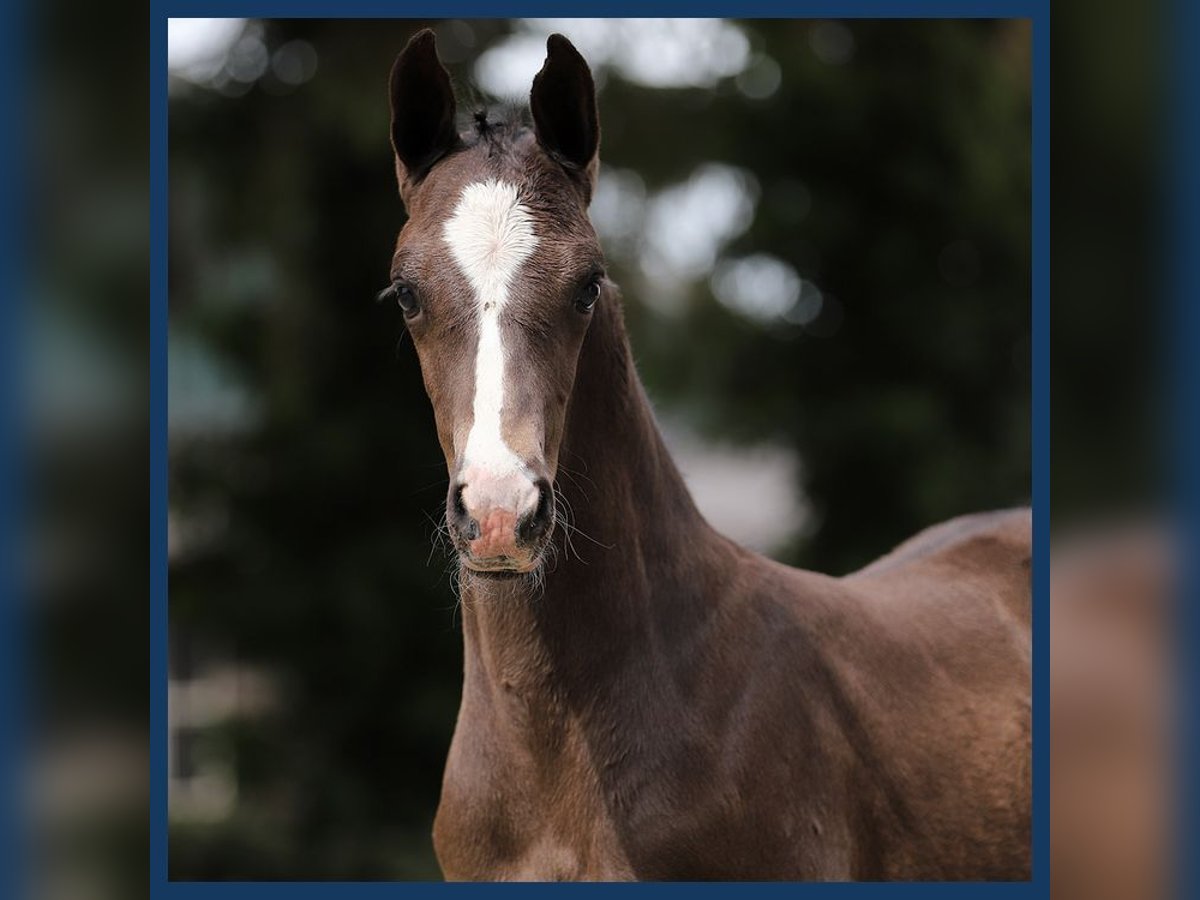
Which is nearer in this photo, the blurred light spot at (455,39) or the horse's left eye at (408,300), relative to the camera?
the horse's left eye at (408,300)

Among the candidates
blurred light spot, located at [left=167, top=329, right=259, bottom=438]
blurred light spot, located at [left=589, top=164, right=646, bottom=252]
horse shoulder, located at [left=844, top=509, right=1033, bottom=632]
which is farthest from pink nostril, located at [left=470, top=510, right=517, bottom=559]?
blurred light spot, located at [left=589, top=164, right=646, bottom=252]

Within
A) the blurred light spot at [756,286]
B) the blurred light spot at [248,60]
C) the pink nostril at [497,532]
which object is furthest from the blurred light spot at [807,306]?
the pink nostril at [497,532]

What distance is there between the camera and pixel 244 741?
763cm

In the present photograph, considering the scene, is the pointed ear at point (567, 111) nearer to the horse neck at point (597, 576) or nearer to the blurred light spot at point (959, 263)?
the horse neck at point (597, 576)

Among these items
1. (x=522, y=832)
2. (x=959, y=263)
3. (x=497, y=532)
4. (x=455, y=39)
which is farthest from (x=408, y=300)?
(x=959, y=263)

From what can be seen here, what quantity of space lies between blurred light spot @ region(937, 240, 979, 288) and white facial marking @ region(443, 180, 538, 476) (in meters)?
6.21

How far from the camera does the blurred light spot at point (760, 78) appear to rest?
8.29 m

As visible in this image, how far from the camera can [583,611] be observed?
2688mm

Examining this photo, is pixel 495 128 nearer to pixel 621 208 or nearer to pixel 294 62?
pixel 294 62
